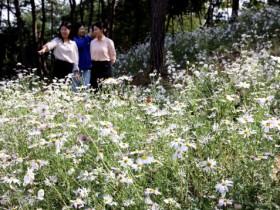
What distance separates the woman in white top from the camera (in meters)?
6.80

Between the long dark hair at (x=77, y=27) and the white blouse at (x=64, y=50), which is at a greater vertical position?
the long dark hair at (x=77, y=27)

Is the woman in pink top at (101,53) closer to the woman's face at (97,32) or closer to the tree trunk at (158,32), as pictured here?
the woman's face at (97,32)

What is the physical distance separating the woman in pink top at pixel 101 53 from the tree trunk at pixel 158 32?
1.63 metres

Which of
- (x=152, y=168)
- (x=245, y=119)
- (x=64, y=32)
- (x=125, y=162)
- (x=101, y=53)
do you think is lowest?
(x=152, y=168)

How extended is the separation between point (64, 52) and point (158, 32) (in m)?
2.52

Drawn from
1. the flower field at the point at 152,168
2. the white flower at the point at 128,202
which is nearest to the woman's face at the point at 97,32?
the flower field at the point at 152,168

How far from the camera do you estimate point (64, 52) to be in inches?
270

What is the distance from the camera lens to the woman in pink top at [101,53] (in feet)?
22.8

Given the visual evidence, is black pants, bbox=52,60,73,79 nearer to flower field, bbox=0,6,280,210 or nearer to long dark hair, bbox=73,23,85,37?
long dark hair, bbox=73,23,85,37

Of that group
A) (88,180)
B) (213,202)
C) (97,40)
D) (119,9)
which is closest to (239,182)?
(213,202)

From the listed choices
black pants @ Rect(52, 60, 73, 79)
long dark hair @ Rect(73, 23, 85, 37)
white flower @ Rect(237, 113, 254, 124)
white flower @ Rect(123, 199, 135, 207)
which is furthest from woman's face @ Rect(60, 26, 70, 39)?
white flower @ Rect(123, 199, 135, 207)

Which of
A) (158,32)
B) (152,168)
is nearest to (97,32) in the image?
(158,32)

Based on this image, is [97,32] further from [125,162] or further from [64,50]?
[125,162]

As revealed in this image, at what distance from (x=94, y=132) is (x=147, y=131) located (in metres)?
0.59
